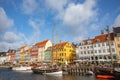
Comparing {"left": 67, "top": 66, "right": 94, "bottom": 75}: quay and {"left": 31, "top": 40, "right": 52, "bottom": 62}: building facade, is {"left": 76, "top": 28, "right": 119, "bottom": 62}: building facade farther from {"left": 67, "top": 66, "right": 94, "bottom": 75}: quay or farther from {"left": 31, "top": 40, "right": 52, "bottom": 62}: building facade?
{"left": 31, "top": 40, "right": 52, "bottom": 62}: building facade

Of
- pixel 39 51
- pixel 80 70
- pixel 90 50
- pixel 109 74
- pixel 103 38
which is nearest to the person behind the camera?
pixel 109 74

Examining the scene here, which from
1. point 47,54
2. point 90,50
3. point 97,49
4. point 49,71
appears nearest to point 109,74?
point 49,71

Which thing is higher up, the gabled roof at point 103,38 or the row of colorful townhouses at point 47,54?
the gabled roof at point 103,38

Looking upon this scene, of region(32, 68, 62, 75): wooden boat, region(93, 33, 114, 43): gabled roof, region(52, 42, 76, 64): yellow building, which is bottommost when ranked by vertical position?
region(32, 68, 62, 75): wooden boat

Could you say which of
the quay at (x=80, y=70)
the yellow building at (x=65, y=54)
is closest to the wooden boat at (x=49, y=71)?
the quay at (x=80, y=70)

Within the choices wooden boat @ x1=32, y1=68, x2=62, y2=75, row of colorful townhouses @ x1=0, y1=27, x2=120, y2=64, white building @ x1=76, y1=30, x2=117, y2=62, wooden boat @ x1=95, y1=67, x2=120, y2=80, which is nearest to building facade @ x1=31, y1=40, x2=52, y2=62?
row of colorful townhouses @ x1=0, y1=27, x2=120, y2=64

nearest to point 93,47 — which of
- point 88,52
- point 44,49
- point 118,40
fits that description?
point 88,52

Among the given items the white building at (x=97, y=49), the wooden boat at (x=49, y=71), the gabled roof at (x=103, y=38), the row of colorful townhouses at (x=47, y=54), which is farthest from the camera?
the row of colorful townhouses at (x=47, y=54)

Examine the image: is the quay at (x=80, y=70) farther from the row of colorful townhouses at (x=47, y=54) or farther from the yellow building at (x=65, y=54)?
the yellow building at (x=65, y=54)

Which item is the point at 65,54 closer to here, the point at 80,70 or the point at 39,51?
the point at 39,51

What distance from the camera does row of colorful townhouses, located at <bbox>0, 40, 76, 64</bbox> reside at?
9175 centimetres

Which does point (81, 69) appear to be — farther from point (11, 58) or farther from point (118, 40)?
point (11, 58)

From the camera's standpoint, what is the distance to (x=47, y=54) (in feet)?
347

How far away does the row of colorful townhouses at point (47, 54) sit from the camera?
301 ft
